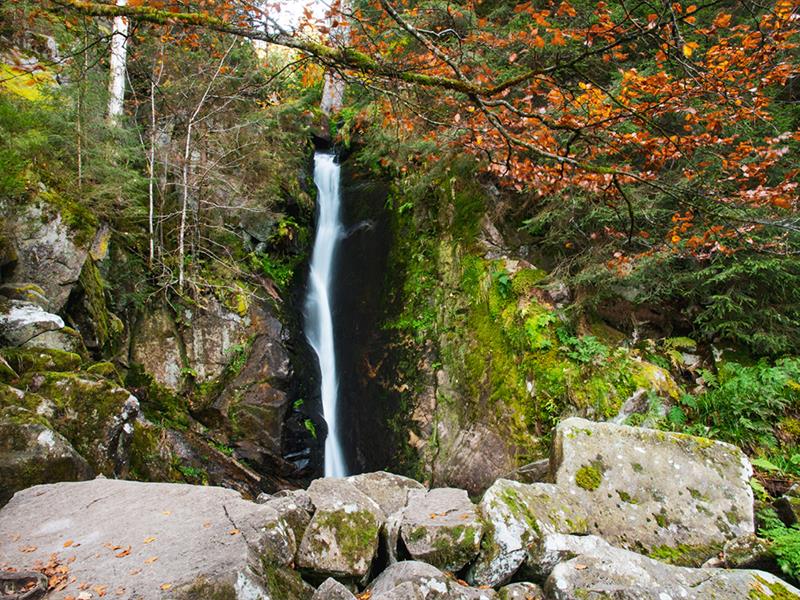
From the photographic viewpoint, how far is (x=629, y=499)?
3.94m

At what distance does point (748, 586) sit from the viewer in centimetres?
288

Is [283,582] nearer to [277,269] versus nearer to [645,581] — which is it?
[645,581]

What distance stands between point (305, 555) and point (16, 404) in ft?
10.8

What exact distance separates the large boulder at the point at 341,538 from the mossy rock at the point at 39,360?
357cm

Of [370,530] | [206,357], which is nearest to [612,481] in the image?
[370,530]

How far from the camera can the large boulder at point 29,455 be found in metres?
3.60

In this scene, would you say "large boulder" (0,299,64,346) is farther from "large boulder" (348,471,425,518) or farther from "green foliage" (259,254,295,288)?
"green foliage" (259,254,295,288)

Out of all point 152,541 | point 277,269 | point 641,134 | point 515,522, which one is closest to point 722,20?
point 641,134

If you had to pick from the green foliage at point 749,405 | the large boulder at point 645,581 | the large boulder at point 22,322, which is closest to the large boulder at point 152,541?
the large boulder at point 645,581

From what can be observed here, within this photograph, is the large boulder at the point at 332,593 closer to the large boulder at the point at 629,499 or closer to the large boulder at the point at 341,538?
the large boulder at the point at 341,538

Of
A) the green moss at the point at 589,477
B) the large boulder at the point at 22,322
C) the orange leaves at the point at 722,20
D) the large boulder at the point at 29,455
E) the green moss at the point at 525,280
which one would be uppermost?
the orange leaves at the point at 722,20

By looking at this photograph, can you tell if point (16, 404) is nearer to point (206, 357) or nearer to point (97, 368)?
point (97, 368)

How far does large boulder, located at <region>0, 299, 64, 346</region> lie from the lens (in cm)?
498

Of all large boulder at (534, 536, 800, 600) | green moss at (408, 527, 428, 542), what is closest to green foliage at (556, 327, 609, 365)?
large boulder at (534, 536, 800, 600)
